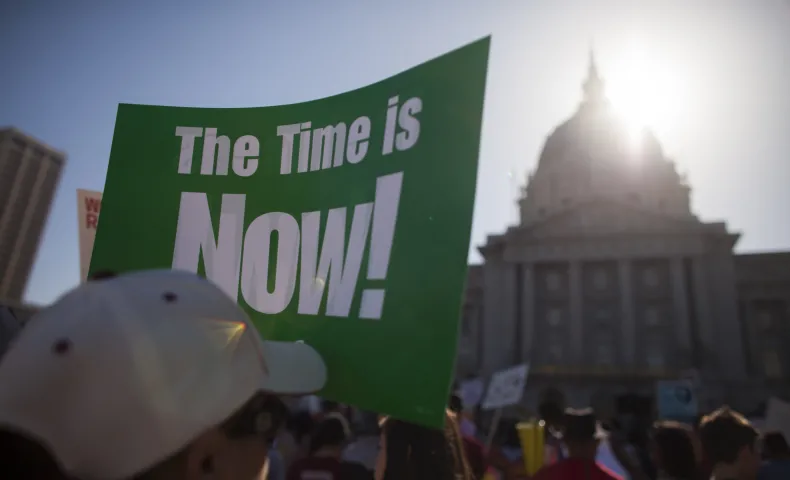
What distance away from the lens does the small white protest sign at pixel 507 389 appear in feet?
32.1

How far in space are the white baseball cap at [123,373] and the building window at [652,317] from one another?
41823 millimetres

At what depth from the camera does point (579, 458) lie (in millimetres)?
3084

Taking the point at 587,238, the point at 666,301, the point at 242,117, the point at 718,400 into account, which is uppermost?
the point at 587,238

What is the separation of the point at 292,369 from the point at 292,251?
64 cm

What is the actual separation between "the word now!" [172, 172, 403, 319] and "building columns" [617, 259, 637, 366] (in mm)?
39265

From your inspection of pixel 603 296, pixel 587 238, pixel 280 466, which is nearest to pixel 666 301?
pixel 603 296

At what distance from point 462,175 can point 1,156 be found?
64.5ft

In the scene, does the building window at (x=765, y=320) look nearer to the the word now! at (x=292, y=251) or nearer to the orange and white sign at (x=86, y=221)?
the orange and white sign at (x=86, y=221)

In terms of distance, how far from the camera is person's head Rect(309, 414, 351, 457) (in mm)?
4047

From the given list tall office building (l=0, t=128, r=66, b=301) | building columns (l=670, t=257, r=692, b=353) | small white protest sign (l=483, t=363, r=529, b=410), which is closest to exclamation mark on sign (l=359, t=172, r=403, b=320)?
small white protest sign (l=483, t=363, r=529, b=410)

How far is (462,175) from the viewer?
5.48 ft

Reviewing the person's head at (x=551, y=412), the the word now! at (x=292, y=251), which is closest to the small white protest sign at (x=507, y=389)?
the person's head at (x=551, y=412)

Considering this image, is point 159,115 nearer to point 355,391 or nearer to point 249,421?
point 355,391

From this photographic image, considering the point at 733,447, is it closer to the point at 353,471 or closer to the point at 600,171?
the point at 353,471
